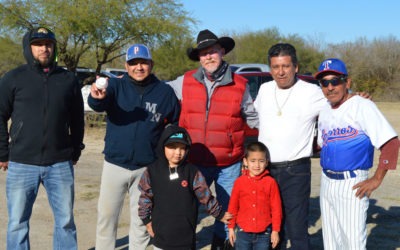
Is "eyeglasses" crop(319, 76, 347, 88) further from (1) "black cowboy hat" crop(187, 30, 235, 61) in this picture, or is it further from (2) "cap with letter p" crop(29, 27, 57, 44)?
(2) "cap with letter p" crop(29, 27, 57, 44)

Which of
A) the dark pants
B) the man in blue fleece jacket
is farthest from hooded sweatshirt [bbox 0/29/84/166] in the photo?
the dark pants

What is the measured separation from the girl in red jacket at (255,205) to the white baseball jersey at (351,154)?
0.47 metres

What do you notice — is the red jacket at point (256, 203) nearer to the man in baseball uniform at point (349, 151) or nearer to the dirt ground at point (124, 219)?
the man in baseball uniform at point (349, 151)

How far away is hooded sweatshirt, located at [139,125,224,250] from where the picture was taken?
13.1ft

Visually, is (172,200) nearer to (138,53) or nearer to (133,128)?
(133,128)

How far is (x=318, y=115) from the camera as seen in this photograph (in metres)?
4.08

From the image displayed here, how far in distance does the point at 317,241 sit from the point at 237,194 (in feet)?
6.94

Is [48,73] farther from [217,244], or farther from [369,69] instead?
[369,69]

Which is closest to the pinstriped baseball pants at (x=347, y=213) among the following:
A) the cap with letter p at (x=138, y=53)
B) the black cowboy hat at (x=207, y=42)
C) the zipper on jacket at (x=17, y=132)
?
the black cowboy hat at (x=207, y=42)

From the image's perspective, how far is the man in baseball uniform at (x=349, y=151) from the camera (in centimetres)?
357

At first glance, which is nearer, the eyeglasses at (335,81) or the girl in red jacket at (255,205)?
the eyeglasses at (335,81)

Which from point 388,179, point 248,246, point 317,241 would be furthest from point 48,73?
point 388,179

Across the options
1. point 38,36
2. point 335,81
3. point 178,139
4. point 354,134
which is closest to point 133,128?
point 178,139

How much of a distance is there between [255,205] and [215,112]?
0.86 m
